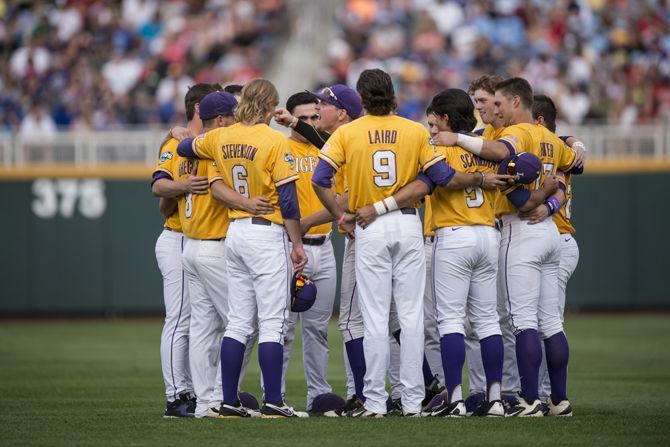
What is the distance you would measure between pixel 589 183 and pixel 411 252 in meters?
11.4

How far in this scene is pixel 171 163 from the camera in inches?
346

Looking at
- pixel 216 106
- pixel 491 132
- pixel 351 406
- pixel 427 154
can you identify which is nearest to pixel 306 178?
pixel 216 106

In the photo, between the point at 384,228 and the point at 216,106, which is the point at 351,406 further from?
the point at 216,106

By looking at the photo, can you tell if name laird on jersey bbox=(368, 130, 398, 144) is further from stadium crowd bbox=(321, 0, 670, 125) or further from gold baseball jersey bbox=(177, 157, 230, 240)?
stadium crowd bbox=(321, 0, 670, 125)

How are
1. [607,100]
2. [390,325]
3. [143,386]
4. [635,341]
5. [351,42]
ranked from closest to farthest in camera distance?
1. [390,325]
2. [143,386]
3. [635,341]
4. [607,100]
5. [351,42]

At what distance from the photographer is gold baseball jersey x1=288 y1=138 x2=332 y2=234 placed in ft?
29.4

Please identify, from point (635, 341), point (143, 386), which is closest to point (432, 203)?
point (143, 386)

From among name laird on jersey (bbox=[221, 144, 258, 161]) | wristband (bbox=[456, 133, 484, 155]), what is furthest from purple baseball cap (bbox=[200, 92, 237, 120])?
wristband (bbox=[456, 133, 484, 155])

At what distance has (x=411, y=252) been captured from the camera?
318 inches

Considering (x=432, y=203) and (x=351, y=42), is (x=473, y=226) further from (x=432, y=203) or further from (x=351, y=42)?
(x=351, y=42)

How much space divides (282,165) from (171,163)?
1.12 m

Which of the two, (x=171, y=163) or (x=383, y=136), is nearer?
(x=383, y=136)

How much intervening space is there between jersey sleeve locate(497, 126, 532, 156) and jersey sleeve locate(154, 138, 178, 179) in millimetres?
2455

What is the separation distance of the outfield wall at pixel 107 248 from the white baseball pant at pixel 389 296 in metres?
9.82
